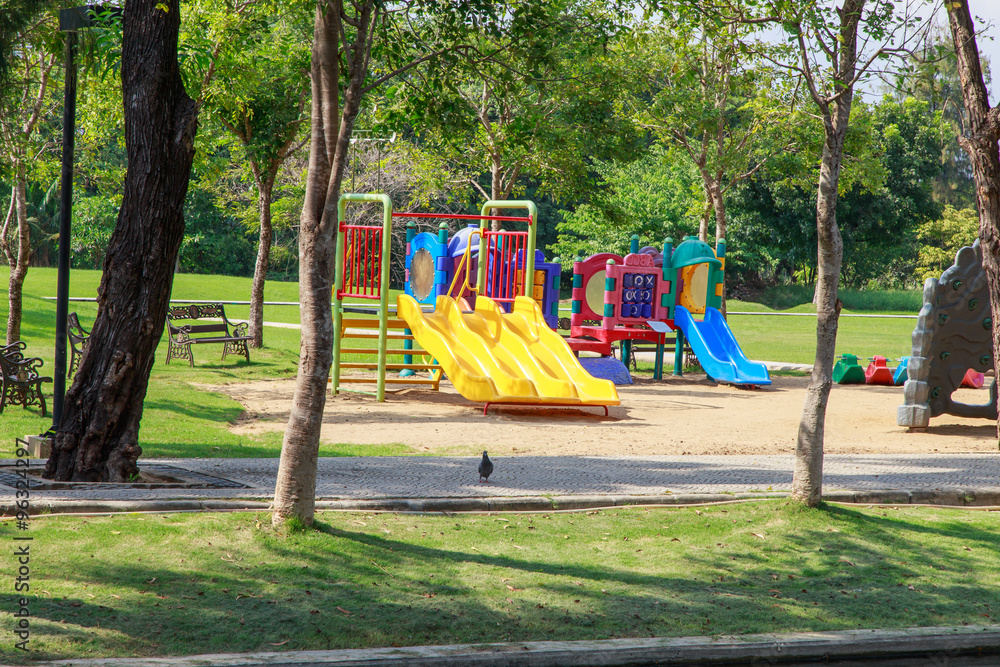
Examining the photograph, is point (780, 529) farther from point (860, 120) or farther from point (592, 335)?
point (860, 120)

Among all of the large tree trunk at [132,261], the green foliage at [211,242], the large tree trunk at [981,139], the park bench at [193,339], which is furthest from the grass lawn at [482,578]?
the green foliage at [211,242]

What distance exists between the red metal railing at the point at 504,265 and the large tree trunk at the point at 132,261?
8.57 metres

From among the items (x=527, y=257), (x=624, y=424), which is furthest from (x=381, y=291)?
(x=624, y=424)

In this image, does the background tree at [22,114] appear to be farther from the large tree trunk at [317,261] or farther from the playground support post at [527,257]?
the playground support post at [527,257]

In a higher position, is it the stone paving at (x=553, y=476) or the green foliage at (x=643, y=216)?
the green foliage at (x=643, y=216)

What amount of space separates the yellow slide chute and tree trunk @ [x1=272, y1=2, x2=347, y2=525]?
6770mm

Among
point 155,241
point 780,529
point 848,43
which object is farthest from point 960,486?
point 155,241

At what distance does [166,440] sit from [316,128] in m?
5.28

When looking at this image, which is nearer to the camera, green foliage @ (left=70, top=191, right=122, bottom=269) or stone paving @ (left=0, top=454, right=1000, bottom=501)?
stone paving @ (left=0, top=454, right=1000, bottom=501)

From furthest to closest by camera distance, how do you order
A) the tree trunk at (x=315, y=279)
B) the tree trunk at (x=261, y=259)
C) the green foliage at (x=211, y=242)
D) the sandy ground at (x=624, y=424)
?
the green foliage at (x=211, y=242), the tree trunk at (x=261, y=259), the sandy ground at (x=624, y=424), the tree trunk at (x=315, y=279)

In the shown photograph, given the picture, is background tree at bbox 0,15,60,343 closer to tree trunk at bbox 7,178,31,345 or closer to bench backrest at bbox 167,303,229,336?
tree trunk at bbox 7,178,31,345

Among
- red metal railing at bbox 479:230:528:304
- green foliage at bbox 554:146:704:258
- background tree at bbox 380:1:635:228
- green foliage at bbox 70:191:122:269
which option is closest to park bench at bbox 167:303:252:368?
red metal railing at bbox 479:230:528:304

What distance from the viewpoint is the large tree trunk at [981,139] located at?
8359 mm

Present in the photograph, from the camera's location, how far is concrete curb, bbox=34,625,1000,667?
14.3 ft
